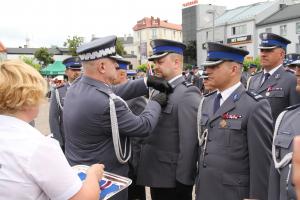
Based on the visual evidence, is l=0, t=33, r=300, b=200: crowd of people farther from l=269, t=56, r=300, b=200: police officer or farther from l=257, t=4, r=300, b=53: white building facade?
l=257, t=4, r=300, b=53: white building facade

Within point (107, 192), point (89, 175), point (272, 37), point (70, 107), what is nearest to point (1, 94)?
point (89, 175)

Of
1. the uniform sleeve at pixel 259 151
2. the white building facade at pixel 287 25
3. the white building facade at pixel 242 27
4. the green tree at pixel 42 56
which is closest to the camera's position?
the uniform sleeve at pixel 259 151

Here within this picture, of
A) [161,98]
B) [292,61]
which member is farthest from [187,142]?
[292,61]

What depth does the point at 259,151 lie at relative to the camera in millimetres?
2752

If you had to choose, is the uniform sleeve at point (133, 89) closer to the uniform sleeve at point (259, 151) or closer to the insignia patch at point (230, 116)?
the insignia patch at point (230, 116)

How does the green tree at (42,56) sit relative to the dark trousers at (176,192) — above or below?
above

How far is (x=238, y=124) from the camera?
9.38 ft

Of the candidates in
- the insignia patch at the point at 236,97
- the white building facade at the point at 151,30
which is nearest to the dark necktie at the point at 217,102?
the insignia patch at the point at 236,97

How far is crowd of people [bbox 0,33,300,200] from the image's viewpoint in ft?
5.61

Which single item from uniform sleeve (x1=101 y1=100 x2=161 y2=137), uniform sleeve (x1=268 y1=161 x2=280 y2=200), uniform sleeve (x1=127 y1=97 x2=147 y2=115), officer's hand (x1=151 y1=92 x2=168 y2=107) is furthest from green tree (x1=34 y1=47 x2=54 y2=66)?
uniform sleeve (x1=268 y1=161 x2=280 y2=200)

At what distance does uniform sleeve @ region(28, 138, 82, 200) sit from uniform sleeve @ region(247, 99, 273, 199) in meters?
1.47

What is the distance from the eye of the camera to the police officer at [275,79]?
4824 mm

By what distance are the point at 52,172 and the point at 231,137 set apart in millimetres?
1600

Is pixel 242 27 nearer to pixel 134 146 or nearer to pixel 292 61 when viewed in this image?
pixel 292 61
